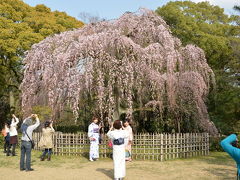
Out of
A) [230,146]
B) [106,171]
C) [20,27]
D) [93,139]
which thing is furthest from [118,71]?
[20,27]

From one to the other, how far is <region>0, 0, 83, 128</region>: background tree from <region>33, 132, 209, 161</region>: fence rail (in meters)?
7.79

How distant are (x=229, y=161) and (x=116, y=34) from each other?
19.6 feet

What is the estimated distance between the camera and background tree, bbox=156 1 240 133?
51.5 feet

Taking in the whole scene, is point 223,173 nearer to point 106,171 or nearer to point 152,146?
point 152,146

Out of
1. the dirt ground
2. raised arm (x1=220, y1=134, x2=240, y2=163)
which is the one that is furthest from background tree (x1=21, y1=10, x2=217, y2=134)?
raised arm (x1=220, y1=134, x2=240, y2=163)

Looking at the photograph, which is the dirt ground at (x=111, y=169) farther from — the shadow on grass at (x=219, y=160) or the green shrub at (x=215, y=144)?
the green shrub at (x=215, y=144)

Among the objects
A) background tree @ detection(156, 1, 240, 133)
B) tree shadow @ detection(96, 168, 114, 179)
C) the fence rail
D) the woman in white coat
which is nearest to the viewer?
the woman in white coat

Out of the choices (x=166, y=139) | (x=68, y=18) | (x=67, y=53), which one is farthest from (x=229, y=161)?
(x=68, y=18)

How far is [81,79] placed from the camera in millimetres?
10359

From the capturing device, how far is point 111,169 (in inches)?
337

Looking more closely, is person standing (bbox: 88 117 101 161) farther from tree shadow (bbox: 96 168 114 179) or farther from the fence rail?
tree shadow (bbox: 96 168 114 179)

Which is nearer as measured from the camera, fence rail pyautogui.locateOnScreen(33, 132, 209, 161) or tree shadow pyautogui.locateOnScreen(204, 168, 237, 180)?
tree shadow pyautogui.locateOnScreen(204, 168, 237, 180)

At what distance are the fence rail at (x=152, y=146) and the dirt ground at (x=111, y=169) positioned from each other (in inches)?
20.3

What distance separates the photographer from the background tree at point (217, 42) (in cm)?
1570
